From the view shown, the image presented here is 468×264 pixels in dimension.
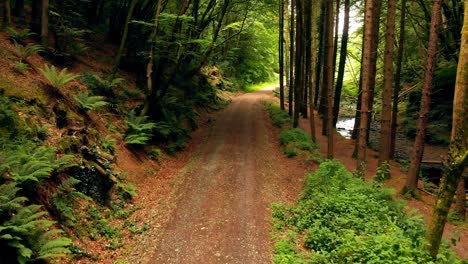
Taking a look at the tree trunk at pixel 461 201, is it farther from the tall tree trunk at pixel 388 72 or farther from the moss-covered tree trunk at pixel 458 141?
the moss-covered tree trunk at pixel 458 141

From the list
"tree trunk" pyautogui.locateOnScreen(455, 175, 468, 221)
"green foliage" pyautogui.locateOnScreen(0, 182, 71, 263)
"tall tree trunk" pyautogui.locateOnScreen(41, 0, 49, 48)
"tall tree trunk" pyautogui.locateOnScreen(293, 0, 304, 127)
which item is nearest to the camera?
"green foliage" pyautogui.locateOnScreen(0, 182, 71, 263)

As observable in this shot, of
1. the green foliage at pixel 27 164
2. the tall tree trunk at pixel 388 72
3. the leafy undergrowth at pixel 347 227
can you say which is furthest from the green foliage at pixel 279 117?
the green foliage at pixel 27 164

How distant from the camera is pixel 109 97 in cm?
1532

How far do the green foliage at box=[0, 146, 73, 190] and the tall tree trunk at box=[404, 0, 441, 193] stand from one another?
11.4 metres

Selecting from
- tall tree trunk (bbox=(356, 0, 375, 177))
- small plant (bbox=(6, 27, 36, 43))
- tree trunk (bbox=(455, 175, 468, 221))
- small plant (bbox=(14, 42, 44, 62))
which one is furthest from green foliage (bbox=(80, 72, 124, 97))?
tree trunk (bbox=(455, 175, 468, 221))

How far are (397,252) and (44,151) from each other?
26.9ft

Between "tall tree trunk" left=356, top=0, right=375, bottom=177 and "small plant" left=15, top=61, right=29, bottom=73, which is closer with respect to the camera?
"small plant" left=15, top=61, right=29, bottom=73

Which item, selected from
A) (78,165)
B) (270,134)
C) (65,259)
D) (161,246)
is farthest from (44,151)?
(270,134)

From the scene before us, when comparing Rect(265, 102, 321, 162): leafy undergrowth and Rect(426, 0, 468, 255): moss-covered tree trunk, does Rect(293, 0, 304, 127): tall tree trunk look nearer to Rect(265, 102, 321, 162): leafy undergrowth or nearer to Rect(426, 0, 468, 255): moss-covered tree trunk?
Rect(265, 102, 321, 162): leafy undergrowth

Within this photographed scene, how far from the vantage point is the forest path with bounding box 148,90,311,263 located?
8.52 metres

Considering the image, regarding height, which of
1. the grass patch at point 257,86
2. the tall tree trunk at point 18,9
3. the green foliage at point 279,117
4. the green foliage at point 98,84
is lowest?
the green foliage at point 279,117

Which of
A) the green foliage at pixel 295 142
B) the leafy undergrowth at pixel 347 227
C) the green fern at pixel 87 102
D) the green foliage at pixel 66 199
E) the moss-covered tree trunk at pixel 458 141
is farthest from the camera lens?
the green foliage at pixel 295 142

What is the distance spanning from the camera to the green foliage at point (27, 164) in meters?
7.38

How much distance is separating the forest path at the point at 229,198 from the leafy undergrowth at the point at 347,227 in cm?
66
